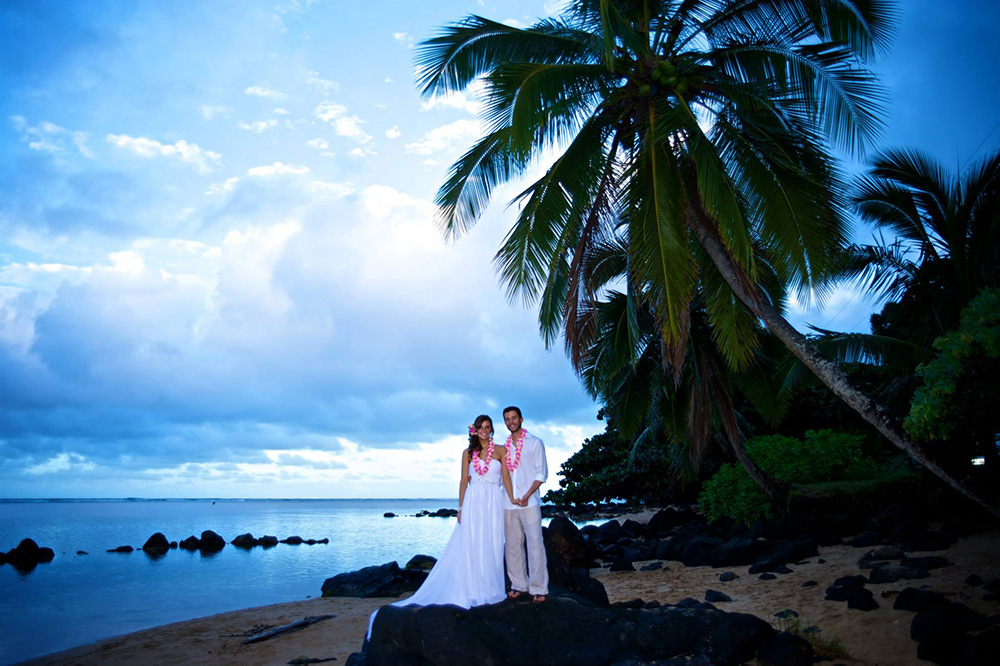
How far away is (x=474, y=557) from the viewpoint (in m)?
6.82

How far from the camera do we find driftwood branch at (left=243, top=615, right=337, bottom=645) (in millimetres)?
11438

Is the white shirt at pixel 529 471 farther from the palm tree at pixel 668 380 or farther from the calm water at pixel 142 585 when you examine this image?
the calm water at pixel 142 585

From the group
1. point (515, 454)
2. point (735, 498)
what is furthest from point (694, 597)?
point (735, 498)

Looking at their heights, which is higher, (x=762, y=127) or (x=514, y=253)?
(x=762, y=127)

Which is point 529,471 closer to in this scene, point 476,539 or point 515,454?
point 515,454

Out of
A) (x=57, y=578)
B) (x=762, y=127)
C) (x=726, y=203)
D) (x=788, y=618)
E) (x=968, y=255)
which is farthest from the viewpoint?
(x=57, y=578)

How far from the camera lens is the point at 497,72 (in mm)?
8992

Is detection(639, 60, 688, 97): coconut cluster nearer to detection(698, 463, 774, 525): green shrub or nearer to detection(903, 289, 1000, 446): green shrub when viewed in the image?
detection(903, 289, 1000, 446): green shrub

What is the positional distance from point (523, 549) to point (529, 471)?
87cm

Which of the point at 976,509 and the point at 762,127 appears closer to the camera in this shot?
the point at 762,127

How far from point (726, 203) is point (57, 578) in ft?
86.6

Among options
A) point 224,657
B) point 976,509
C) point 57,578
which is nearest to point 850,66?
point 976,509

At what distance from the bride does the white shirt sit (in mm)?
77

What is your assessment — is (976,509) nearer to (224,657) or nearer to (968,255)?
(968,255)
